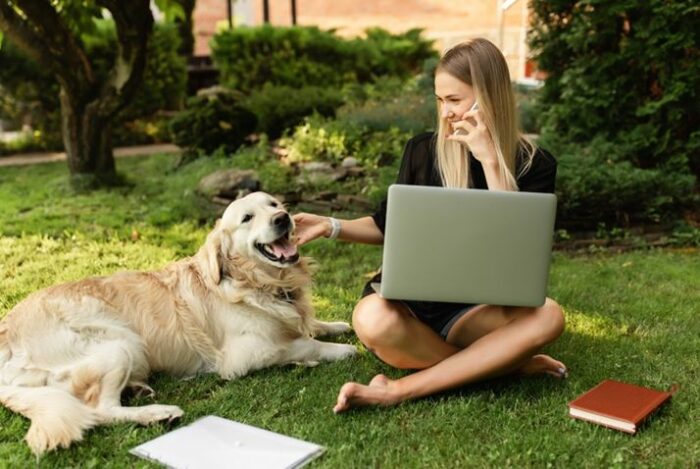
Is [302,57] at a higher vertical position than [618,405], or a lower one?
higher

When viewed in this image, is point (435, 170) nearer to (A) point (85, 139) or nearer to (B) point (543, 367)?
(B) point (543, 367)

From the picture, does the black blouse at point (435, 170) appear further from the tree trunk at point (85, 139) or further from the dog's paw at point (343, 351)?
the tree trunk at point (85, 139)

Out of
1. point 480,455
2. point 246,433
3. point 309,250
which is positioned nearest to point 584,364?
point 480,455

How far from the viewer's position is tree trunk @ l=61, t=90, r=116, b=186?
696cm

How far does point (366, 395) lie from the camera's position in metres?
2.68

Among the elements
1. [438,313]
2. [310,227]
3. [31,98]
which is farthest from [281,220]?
[31,98]

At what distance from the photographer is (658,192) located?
5.51 metres

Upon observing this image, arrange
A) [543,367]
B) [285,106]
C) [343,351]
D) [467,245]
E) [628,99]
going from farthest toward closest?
[285,106]
[628,99]
[343,351]
[543,367]
[467,245]

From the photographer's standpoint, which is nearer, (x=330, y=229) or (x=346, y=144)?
(x=330, y=229)

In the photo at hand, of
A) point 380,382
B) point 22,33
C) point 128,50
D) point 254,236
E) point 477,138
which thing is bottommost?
point 380,382

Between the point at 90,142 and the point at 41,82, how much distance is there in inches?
125

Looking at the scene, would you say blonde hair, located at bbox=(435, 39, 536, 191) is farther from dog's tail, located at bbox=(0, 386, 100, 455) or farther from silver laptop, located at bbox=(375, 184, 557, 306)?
dog's tail, located at bbox=(0, 386, 100, 455)

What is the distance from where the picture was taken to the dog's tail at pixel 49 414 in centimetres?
242

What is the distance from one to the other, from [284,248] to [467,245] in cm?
99
